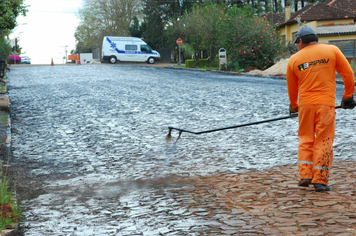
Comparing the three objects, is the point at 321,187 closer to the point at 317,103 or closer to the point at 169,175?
the point at 317,103

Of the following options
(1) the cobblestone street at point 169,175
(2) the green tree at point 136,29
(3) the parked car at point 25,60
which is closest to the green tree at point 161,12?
(2) the green tree at point 136,29

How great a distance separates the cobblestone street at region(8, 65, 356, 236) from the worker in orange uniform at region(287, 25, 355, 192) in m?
0.25

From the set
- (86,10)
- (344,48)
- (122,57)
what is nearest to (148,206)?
(344,48)

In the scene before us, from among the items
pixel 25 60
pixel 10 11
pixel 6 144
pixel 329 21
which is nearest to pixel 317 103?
pixel 6 144

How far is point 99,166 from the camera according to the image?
6.82m

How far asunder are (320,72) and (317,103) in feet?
1.10

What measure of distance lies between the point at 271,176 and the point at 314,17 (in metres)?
43.7

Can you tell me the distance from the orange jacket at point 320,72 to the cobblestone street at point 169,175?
0.98 metres

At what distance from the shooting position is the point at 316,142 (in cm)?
512

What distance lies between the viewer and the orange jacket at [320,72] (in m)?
5.14

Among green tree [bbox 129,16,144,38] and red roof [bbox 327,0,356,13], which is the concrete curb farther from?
green tree [bbox 129,16,144,38]

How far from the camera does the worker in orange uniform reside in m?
5.05

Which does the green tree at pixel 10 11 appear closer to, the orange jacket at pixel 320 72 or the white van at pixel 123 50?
the orange jacket at pixel 320 72

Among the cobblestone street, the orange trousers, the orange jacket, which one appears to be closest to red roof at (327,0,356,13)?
the cobblestone street
